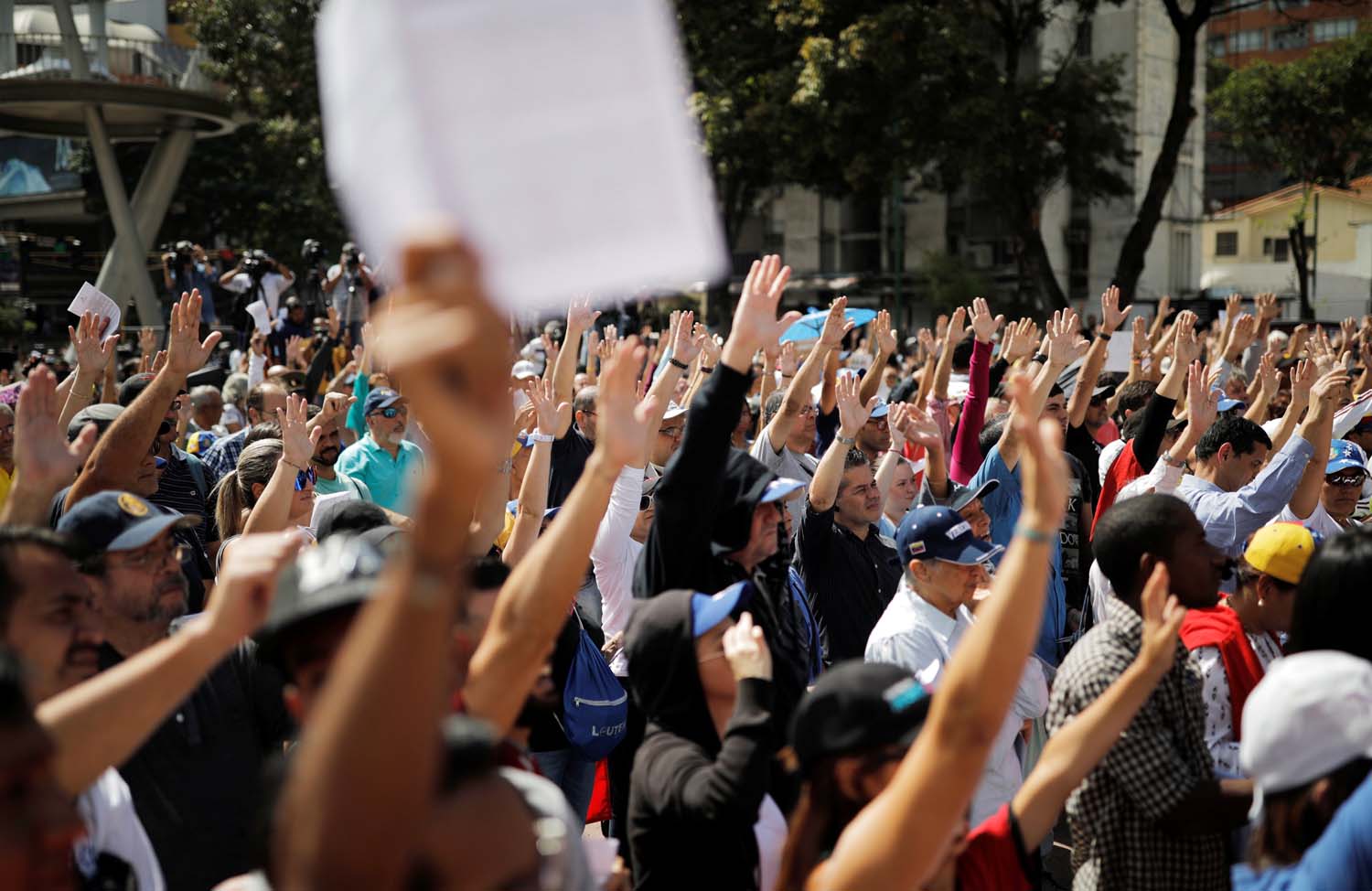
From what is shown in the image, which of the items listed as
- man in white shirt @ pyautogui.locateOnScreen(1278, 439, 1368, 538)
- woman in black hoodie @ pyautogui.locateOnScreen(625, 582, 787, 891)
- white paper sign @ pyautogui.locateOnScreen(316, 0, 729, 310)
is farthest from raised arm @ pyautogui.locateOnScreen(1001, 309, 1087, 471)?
white paper sign @ pyautogui.locateOnScreen(316, 0, 729, 310)

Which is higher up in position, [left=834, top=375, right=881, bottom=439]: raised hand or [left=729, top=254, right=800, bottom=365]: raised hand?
[left=729, top=254, right=800, bottom=365]: raised hand

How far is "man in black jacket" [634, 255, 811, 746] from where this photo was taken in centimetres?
349

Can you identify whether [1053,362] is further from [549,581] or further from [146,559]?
[146,559]

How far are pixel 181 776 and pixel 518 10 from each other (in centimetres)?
223

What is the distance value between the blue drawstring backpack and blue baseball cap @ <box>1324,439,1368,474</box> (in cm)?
384

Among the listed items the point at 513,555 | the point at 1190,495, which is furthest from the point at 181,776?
the point at 1190,495

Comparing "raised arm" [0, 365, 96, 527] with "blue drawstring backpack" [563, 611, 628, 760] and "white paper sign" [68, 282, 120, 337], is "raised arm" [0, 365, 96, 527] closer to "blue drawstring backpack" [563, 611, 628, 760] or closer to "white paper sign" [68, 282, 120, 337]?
"blue drawstring backpack" [563, 611, 628, 760]

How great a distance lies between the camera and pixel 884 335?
8328 mm

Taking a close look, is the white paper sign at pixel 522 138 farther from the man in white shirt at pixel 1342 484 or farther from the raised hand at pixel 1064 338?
the man in white shirt at pixel 1342 484

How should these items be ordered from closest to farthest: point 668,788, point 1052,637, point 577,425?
1. point 668,788
2. point 1052,637
3. point 577,425

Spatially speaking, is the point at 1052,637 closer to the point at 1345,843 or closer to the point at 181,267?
the point at 1345,843

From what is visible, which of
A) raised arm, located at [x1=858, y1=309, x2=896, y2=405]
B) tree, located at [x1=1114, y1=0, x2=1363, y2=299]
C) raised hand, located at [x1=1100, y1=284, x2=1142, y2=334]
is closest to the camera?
raised arm, located at [x1=858, y1=309, x2=896, y2=405]

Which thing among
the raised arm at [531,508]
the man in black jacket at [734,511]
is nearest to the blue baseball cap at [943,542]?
the man in black jacket at [734,511]

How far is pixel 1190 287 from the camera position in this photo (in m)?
47.2
